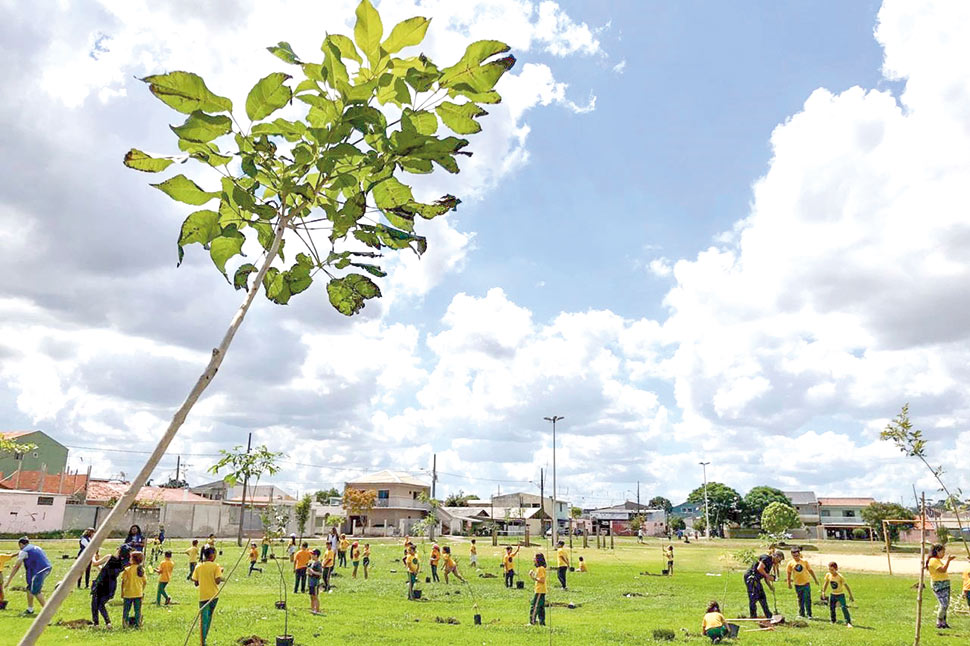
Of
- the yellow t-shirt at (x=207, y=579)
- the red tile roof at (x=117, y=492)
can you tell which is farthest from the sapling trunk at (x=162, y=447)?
the red tile roof at (x=117, y=492)

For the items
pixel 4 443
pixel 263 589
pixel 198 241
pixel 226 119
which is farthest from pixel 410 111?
pixel 263 589

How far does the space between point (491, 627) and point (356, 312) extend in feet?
51.2

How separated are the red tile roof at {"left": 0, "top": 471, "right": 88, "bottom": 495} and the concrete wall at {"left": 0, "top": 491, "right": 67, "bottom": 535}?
790cm

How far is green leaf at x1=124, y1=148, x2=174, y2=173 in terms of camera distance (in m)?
1.70

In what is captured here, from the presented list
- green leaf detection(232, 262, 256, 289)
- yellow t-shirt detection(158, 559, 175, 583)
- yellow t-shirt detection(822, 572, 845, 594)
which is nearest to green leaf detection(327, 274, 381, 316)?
green leaf detection(232, 262, 256, 289)

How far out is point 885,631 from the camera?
16250 mm

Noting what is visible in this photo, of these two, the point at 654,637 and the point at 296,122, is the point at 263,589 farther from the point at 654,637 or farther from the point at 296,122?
the point at 296,122

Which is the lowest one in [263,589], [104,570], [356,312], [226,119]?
[263,589]

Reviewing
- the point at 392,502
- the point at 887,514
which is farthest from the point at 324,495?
the point at 887,514

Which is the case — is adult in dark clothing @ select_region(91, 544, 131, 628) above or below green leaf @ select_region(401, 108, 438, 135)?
below

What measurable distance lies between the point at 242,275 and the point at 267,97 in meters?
0.65

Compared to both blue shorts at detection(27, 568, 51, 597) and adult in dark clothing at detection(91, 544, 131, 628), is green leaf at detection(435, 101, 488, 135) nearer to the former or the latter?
adult in dark clothing at detection(91, 544, 131, 628)

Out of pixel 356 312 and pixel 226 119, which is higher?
pixel 226 119

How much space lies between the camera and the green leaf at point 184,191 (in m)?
1.70
